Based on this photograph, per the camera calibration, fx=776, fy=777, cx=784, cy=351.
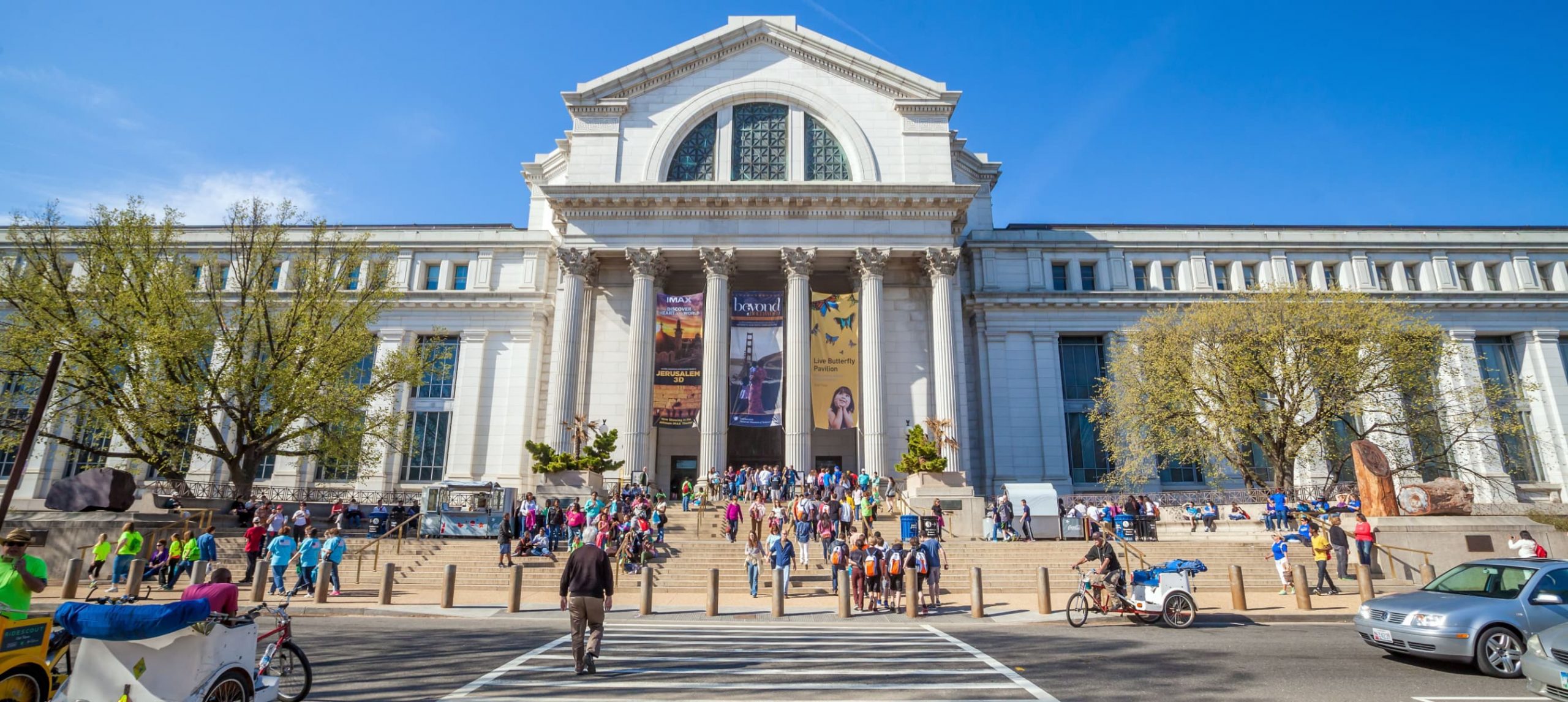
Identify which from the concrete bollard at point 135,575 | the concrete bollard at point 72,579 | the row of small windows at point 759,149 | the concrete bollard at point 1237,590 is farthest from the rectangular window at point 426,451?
the concrete bollard at point 1237,590

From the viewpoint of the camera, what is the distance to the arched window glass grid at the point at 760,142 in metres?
39.6

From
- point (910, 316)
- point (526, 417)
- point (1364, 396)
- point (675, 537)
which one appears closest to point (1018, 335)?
point (910, 316)

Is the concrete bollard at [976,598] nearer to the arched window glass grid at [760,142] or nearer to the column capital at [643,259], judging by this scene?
the column capital at [643,259]

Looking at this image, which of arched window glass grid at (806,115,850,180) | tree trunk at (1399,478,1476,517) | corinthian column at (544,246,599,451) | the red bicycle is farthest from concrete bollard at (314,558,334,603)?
tree trunk at (1399,478,1476,517)

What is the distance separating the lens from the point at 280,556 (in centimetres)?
1855

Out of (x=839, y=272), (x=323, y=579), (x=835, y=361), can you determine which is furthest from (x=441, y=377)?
(x=323, y=579)

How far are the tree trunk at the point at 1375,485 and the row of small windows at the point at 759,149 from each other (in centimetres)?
2454

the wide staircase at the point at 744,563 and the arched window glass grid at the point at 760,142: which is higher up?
the arched window glass grid at the point at 760,142

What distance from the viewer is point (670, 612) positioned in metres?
16.8

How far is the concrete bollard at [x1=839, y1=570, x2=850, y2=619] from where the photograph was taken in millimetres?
16000

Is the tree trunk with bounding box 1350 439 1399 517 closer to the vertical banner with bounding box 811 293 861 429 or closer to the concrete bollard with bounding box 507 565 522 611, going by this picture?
the vertical banner with bounding box 811 293 861 429

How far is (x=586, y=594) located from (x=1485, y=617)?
11.3 meters

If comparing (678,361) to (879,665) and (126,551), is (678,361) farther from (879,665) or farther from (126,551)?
(879,665)

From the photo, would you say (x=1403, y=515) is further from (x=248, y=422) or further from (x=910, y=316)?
(x=248, y=422)
